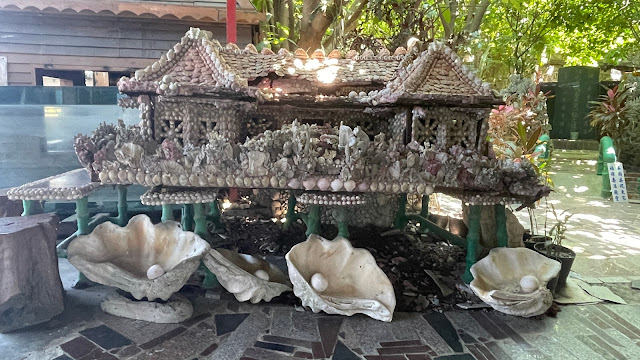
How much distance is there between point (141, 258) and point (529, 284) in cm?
406

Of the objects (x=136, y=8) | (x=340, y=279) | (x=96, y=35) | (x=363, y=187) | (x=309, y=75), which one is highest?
(x=136, y=8)

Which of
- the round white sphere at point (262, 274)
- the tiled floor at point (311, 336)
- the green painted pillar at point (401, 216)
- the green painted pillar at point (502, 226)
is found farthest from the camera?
the green painted pillar at point (401, 216)

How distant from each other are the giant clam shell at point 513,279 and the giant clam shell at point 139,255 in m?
2.82

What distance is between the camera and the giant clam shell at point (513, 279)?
371 centimetres

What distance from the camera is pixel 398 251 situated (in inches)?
212

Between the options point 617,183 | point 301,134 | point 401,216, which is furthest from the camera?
point 617,183

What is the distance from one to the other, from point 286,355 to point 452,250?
10.9 ft

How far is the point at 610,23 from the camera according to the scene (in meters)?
15.3

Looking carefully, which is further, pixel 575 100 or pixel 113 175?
pixel 575 100

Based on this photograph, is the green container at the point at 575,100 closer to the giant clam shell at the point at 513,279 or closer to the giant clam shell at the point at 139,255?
the giant clam shell at the point at 513,279

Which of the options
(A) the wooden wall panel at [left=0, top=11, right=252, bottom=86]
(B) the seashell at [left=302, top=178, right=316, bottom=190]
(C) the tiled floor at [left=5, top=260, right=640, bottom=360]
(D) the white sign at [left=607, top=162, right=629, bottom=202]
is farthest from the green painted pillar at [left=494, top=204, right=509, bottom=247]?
(D) the white sign at [left=607, top=162, right=629, bottom=202]

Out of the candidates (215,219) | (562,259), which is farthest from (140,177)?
(562,259)

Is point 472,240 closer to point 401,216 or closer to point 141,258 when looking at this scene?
point 401,216

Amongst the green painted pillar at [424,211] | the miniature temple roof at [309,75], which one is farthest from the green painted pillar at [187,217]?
the green painted pillar at [424,211]
